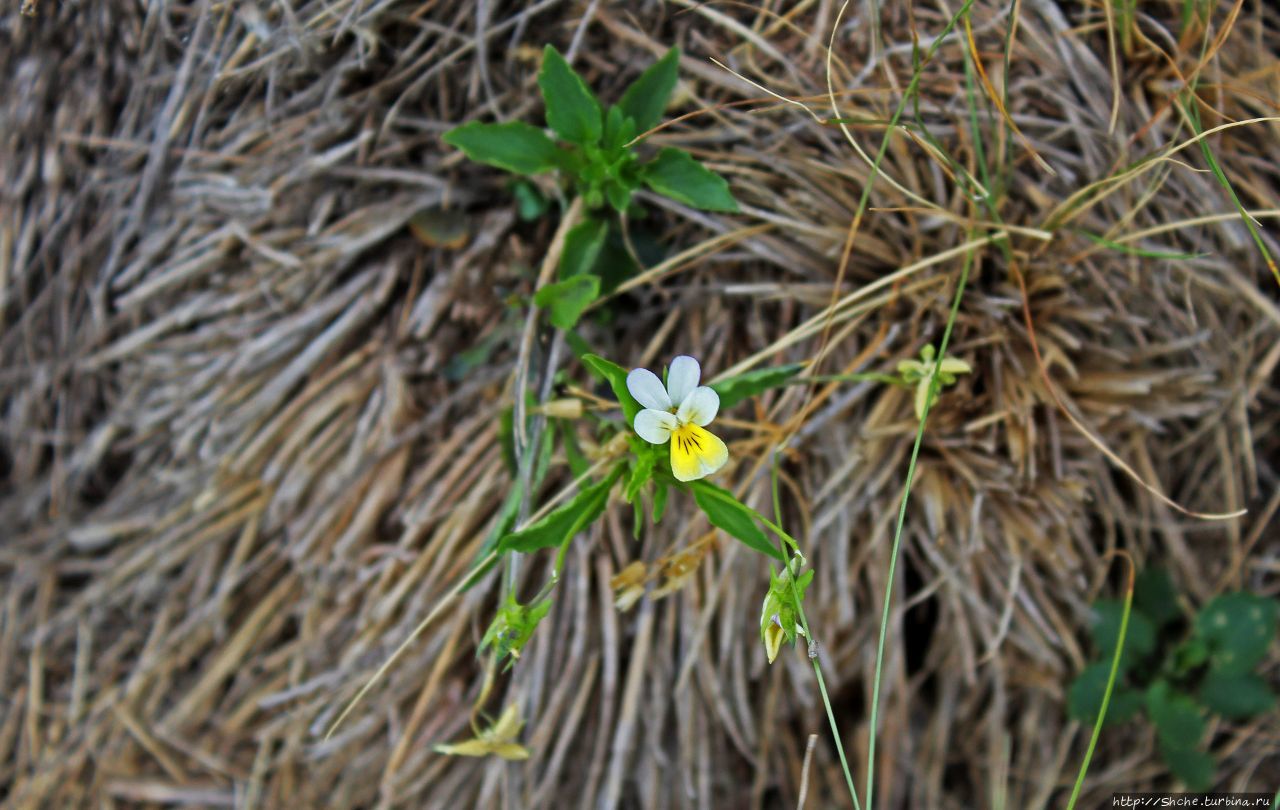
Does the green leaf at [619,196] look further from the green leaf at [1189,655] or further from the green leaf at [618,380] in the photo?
the green leaf at [1189,655]

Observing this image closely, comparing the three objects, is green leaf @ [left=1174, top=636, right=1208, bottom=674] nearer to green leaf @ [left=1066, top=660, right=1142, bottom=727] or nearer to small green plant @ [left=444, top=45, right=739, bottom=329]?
green leaf @ [left=1066, top=660, right=1142, bottom=727]

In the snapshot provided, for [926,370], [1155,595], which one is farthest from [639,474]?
[1155,595]

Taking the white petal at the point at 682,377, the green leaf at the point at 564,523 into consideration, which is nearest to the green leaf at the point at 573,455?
the green leaf at the point at 564,523

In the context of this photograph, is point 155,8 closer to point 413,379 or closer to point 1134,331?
point 413,379

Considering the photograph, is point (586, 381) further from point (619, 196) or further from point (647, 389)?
point (647, 389)

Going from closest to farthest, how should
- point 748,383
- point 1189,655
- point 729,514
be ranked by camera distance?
point 729,514, point 748,383, point 1189,655

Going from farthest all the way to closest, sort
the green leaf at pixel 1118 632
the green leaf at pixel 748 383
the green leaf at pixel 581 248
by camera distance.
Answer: the green leaf at pixel 1118 632 → the green leaf at pixel 581 248 → the green leaf at pixel 748 383
